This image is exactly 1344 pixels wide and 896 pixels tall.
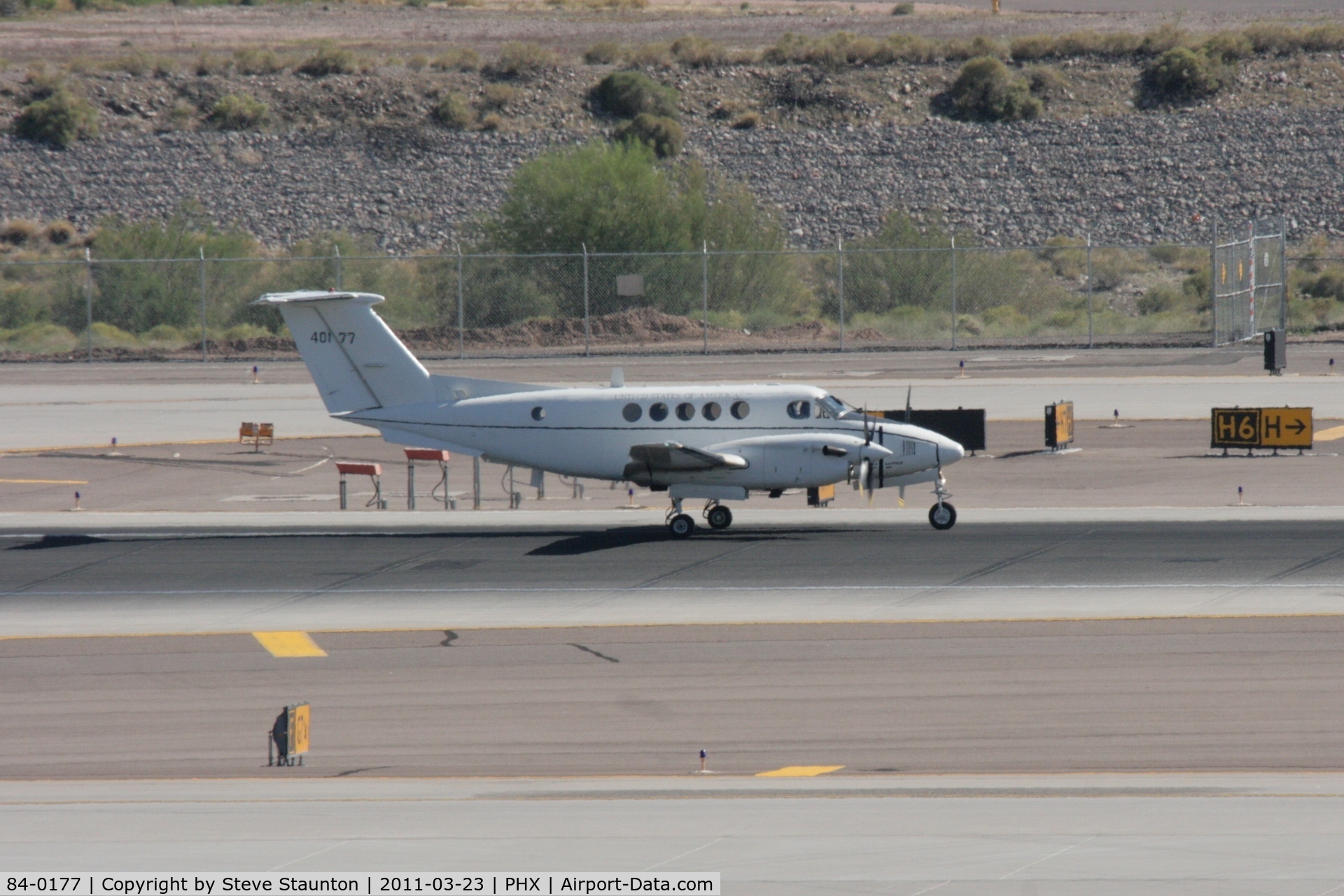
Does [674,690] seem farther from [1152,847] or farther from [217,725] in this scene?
[1152,847]

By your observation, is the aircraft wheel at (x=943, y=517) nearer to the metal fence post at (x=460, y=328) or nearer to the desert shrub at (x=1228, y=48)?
the metal fence post at (x=460, y=328)

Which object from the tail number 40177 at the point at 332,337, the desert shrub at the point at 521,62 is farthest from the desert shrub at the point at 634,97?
the tail number 40177 at the point at 332,337

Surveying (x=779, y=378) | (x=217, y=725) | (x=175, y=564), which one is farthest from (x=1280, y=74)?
(x=217, y=725)

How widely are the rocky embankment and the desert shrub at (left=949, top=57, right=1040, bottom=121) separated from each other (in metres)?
1.63

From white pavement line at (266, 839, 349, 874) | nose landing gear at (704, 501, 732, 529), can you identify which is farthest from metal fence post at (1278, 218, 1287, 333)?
white pavement line at (266, 839, 349, 874)

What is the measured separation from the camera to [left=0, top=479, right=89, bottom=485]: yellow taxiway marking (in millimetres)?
34656

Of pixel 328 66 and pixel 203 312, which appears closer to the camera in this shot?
pixel 203 312

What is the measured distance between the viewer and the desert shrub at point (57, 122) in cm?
8831

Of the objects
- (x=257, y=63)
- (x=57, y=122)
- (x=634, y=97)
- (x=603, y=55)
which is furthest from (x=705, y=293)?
(x=257, y=63)

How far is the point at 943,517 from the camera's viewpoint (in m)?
26.5

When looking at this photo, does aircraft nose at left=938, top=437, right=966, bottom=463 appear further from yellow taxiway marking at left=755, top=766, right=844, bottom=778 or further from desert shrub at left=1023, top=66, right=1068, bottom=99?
desert shrub at left=1023, top=66, right=1068, bottom=99

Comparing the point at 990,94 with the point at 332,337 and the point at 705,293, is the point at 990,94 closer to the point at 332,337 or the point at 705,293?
the point at 705,293

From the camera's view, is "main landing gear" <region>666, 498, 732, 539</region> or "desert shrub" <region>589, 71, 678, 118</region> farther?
"desert shrub" <region>589, 71, 678, 118</region>

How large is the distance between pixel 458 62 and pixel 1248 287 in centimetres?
5767
